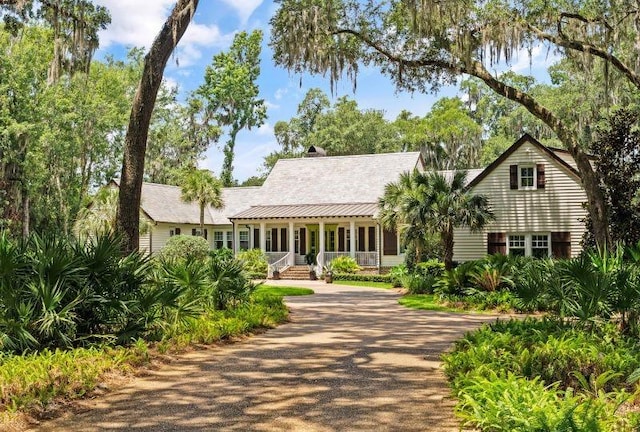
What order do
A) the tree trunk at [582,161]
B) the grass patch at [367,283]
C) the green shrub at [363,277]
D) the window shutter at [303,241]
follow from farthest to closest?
the window shutter at [303,241], the green shrub at [363,277], the grass patch at [367,283], the tree trunk at [582,161]

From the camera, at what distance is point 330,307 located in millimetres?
16812

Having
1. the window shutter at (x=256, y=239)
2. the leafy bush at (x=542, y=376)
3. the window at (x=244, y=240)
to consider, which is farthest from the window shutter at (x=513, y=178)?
the window at (x=244, y=240)

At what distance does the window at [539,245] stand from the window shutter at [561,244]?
0.27 m

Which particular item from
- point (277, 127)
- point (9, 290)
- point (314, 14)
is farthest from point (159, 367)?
point (277, 127)

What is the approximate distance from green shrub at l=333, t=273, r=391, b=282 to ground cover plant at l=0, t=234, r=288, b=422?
18.1 m

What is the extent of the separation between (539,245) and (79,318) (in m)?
20.6

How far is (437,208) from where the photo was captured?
66.7ft

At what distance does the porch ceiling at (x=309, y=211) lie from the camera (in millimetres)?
31252

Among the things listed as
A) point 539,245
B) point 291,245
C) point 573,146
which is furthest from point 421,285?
point 291,245

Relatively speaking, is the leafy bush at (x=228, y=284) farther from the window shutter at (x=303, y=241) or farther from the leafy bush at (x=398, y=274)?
the window shutter at (x=303, y=241)

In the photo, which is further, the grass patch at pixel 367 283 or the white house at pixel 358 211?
the grass patch at pixel 367 283

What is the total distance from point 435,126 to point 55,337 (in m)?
45.6

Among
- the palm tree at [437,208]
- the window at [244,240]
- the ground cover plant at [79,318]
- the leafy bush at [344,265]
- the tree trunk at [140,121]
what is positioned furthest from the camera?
the window at [244,240]

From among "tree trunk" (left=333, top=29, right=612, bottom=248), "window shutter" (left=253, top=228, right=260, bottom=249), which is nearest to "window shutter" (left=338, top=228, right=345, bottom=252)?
"window shutter" (left=253, top=228, right=260, bottom=249)
